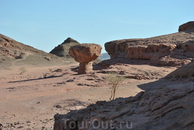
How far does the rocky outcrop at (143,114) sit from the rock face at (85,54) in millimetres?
12578

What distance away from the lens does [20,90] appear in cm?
1368

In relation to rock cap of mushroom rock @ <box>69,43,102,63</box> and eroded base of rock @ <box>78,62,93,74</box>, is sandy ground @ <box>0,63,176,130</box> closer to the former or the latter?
eroded base of rock @ <box>78,62,93,74</box>

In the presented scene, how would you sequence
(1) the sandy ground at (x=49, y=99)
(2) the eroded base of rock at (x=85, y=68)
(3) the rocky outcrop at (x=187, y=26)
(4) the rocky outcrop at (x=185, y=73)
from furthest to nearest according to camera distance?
(3) the rocky outcrop at (x=187, y=26) < (2) the eroded base of rock at (x=85, y=68) < (4) the rocky outcrop at (x=185, y=73) < (1) the sandy ground at (x=49, y=99)

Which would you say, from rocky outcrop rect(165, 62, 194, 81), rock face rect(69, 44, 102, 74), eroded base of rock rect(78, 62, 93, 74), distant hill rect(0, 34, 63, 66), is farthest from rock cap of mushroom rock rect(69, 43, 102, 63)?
distant hill rect(0, 34, 63, 66)

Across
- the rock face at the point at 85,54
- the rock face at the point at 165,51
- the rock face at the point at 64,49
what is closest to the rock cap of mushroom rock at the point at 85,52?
the rock face at the point at 85,54

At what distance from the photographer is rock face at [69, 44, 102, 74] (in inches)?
712

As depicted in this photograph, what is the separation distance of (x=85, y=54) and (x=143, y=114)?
13868 millimetres

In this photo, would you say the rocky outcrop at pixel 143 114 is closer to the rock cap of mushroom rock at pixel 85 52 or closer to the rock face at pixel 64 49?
the rock cap of mushroom rock at pixel 85 52

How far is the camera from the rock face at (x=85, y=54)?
59.4 feet

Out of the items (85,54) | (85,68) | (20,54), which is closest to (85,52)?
(85,54)

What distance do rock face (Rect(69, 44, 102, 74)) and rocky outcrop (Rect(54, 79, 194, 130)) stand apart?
12578 millimetres

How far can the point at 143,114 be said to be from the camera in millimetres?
4438

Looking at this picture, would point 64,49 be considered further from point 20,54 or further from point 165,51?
point 165,51

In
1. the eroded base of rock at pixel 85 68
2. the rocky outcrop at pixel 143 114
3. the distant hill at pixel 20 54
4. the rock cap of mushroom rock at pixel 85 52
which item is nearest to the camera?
the rocky outcrop at pixel 143 114
